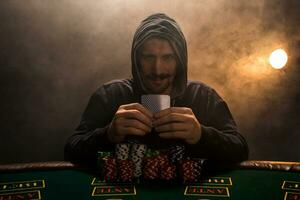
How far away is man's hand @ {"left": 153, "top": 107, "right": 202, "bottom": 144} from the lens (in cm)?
161

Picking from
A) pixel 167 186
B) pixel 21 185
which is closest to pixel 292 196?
pixel 167 186

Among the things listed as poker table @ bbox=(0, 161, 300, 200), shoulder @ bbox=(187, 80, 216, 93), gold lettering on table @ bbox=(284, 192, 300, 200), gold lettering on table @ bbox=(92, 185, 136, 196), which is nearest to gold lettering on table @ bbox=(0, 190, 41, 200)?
poker table @ bbox=(0, 161, 300, 200)

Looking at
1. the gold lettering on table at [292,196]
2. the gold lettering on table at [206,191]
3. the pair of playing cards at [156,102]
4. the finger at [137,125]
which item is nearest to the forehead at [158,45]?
the pair of playing cards at [156,102]

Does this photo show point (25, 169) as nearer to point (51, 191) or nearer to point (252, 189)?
point (51, 191)

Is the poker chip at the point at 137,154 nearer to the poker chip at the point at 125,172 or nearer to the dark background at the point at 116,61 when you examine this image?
the poker chip at the point at 125,172

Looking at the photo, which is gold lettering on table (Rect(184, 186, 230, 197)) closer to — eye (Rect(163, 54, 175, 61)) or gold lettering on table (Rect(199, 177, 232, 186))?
gold lettering on table (Rect(199, 177, 232, 186))

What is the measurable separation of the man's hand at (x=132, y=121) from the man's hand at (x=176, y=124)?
0.05 m

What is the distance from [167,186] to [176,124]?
297 millimetres

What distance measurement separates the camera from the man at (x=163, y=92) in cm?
176

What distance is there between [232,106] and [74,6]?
1182 millimetres

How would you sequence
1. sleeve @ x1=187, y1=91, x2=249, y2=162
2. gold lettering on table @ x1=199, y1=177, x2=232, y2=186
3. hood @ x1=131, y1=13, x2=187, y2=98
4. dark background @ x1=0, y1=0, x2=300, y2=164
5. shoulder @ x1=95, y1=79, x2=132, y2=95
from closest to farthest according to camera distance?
gold lettering on table @ x1=199, y1=177, x2=232, y2=186
sleeve @ x1=187, y1=91, x2=249, y2=162
hood @ x1=131, y1=13, x2=187, y2=98
shoulder @ x1=95, y1=79, x2=132, y2=95
dark background @ x1=0, y1=0, x2=300, y2=164

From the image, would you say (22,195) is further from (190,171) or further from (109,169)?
(190,171)

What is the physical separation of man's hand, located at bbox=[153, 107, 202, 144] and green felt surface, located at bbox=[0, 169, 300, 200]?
0.71 ft

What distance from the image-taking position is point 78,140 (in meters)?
1.86
